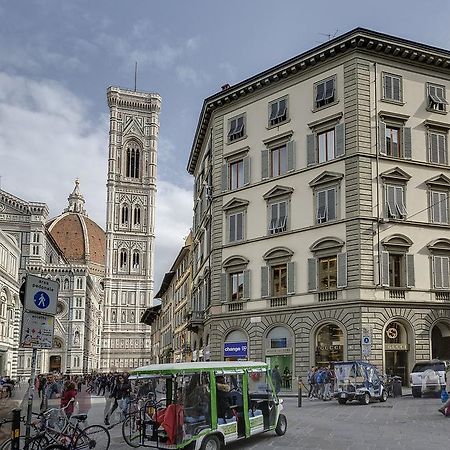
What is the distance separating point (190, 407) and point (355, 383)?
14.8 m

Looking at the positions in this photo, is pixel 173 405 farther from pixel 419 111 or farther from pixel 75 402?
pixel 419 111

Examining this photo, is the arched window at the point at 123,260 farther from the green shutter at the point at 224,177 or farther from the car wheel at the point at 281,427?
the car wheel at the point at 281,427

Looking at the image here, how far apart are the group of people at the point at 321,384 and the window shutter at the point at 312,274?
16.5 ft

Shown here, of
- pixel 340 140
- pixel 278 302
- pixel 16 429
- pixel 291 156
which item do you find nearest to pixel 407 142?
pixel 340 140

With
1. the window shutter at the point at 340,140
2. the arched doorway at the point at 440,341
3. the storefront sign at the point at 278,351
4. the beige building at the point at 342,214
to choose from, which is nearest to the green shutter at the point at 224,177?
the beige building at the point at 342,214

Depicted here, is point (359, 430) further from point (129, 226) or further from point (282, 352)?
point (129, 226)

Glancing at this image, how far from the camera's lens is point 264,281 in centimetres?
3941

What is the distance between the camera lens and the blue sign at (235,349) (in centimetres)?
4019

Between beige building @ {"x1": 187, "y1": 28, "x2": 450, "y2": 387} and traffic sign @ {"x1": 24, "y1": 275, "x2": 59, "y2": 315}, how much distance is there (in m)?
24.1

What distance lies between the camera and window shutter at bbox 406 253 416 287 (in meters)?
35.8

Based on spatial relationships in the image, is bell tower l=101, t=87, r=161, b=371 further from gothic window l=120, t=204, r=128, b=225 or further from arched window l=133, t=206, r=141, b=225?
gothic window l=120, t=204, r=128, b=225

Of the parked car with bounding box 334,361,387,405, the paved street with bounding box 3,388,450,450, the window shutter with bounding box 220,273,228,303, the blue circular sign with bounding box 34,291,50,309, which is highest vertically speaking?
the window shutter with bounding box 220,273,228,303

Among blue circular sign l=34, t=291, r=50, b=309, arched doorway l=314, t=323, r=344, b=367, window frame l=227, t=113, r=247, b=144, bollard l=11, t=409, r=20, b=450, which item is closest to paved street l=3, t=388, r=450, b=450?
bollard l=11, t=409, r=20, b=450

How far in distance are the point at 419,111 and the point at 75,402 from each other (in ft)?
87.2
